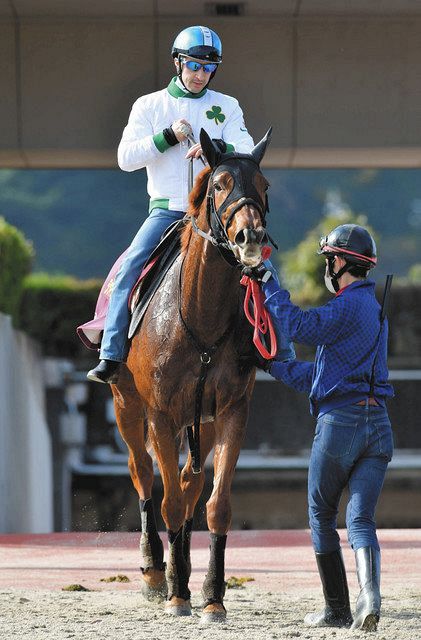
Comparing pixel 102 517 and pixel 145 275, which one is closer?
pixel 145 275

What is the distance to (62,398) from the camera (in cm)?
1719

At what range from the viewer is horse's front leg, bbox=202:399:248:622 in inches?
266

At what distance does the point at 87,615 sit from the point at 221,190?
2236mm

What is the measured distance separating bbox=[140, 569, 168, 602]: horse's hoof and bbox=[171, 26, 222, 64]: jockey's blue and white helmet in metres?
2.81

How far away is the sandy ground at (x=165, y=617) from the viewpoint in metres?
6.25

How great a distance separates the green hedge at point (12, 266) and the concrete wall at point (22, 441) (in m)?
0.45

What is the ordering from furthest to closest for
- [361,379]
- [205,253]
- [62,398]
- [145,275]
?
1. [62,398]
2. [145,275]
3. [205,253]
4. [361,379]

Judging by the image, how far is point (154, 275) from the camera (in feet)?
23.8

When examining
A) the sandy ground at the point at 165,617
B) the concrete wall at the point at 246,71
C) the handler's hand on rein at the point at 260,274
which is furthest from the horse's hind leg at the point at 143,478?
the concrete wall at the point at 246,71

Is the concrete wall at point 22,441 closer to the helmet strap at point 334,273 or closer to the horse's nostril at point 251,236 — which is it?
the helmet strap at point 334,273

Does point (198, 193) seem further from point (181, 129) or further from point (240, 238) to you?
point (240, 238)

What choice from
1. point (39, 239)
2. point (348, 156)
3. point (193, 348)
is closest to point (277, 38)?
point (348, 156)

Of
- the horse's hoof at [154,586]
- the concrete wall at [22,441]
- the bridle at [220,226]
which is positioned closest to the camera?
the bridle at [220,226]

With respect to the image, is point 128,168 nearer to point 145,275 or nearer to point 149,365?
point 145,275
